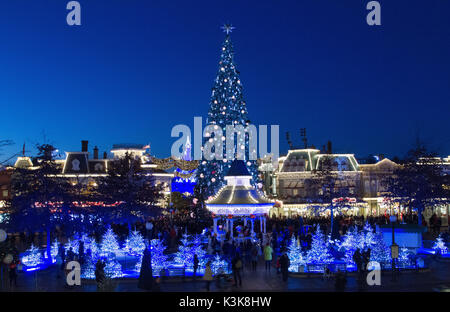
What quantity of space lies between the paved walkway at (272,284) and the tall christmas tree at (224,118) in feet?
65.0

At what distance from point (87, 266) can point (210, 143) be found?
72.6 feet

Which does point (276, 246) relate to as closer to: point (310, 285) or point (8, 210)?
point (310, 285)

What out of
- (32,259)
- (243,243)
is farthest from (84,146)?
(243,243)

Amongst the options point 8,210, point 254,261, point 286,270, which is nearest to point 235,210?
point 254,261

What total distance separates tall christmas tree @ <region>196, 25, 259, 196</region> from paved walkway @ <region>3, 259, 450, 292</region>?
1982cm

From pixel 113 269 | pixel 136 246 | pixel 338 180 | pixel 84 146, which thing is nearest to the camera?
pixel 113 269

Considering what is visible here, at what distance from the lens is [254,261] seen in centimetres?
2283

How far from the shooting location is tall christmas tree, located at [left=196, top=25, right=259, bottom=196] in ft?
138

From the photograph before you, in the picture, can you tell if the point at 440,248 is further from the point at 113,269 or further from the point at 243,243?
the point at 113,269

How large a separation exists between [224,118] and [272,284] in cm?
2437

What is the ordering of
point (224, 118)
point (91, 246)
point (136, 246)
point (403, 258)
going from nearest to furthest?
point (403, 258)
point (136, 246)
point (91, 246)
point (224, 118)

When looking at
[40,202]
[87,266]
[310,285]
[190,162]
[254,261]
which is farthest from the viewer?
[190,162]

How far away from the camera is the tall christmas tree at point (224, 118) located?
42.0 m

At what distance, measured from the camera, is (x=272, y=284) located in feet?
64.1
